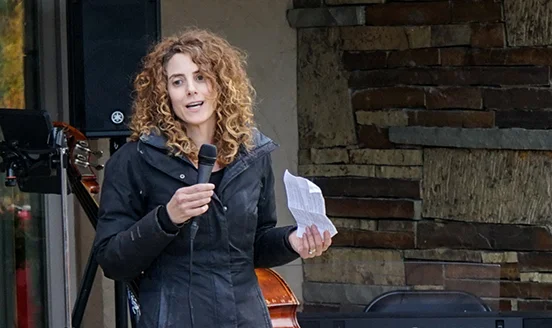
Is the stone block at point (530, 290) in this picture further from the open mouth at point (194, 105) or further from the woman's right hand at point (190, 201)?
the woman's right hand at point (190, 201)

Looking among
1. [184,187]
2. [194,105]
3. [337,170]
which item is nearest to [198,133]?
[194,105]

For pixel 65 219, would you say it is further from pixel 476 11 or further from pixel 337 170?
pixel 476 11

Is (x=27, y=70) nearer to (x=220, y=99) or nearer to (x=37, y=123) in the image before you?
(x=37, y=123)

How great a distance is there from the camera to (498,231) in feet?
17.2

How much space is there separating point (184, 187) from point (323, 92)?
305cm

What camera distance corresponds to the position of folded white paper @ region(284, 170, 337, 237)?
239cm

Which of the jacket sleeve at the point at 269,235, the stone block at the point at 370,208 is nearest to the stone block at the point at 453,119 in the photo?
the stone block at the point at 370,208

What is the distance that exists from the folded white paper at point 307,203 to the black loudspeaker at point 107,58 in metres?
1.58

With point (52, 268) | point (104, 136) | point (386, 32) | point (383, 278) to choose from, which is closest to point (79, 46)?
point (104, 136)

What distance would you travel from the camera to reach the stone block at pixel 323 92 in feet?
17.8

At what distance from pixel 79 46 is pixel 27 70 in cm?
66

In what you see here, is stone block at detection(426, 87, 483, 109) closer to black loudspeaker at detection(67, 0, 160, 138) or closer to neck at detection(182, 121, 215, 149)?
black loudspeaker at detection(67, 0, 160, 138)

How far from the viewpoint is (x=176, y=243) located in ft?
8.19

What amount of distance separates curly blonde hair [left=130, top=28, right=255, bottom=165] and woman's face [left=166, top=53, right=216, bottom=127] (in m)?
0.01
